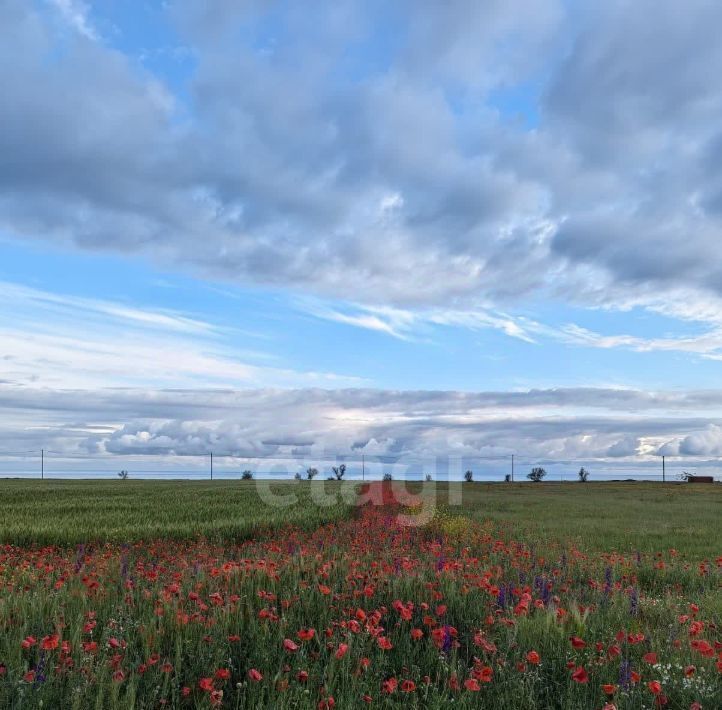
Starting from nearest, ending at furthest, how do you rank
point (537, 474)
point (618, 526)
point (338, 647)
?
point (338, 647), point (618, 526), point (537, 474)

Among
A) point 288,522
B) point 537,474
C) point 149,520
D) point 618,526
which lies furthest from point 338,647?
point 537,474

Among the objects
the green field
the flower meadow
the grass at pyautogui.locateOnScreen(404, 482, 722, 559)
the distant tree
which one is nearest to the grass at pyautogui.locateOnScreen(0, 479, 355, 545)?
the green field

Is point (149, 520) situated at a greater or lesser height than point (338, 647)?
lesser

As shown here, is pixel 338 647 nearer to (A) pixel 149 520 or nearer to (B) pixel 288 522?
(B) pixel 288 522

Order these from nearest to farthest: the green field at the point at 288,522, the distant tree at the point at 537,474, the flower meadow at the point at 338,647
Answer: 1. the flower meadow at the point at 338,647
2. the green field at the point at 288,522
3. the distant tree at the point at 537,474

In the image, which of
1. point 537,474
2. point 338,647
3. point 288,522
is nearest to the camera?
point 338,647

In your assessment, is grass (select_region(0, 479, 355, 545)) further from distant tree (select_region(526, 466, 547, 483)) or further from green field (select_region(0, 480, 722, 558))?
distant tree (select_region(526, 466, 547, 483))

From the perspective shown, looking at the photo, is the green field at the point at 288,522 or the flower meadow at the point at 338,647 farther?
the green field at the point at 288,522

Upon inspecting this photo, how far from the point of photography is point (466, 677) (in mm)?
4562

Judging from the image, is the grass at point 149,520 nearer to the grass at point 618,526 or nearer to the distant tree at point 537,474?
the grass at point 618,526

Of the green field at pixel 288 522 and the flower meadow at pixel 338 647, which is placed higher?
the flower meadow at pixel 338 647

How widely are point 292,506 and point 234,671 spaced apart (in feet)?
66.4

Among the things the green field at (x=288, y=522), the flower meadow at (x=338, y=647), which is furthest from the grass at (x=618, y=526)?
the flower meadow at (x=338, y=647)

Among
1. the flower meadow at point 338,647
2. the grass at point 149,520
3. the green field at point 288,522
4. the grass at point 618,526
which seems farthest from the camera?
the grass at point 618,526
